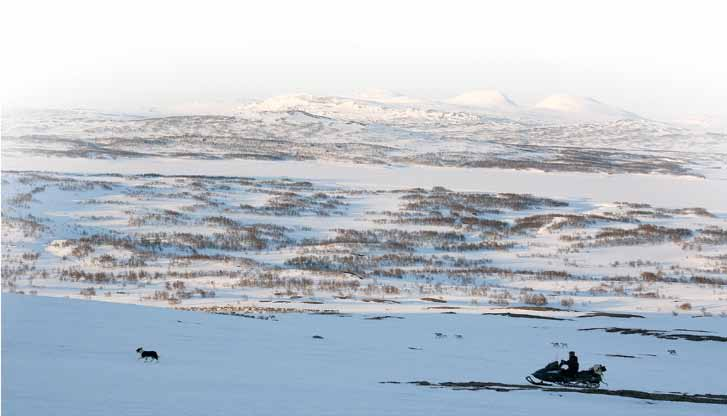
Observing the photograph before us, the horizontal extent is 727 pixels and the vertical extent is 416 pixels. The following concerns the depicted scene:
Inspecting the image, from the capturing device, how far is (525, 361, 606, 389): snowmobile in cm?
1133

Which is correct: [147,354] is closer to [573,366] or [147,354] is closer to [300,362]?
[300,362]

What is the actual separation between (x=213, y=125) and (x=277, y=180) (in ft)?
225

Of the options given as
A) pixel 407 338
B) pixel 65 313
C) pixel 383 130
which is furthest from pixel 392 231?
pixel 383 130

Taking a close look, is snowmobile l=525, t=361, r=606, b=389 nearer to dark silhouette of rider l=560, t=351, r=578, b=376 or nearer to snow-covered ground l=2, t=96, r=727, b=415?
dark silhouette of rider l=560, t=351, r=578, b=376

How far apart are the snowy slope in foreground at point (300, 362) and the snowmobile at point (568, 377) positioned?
0.56 meters

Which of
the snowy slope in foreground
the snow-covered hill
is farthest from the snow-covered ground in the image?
the snow-covered hill

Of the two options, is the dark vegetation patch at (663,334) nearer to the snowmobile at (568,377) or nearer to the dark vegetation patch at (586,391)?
the dark vegetation patch at (586,391)

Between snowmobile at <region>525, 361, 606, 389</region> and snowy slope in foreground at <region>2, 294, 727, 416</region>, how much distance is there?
1.82 ft

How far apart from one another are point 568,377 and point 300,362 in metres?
4.06

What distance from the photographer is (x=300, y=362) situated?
11.9 metres

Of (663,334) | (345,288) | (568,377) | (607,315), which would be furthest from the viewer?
(345,288)

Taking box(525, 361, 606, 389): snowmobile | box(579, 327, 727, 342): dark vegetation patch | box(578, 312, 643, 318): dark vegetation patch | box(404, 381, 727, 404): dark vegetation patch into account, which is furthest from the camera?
box(578, 312, 643, 318): dark vegetation patch

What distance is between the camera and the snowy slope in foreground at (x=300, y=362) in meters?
8.63

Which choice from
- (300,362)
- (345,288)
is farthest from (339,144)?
Answer: (300,362)
